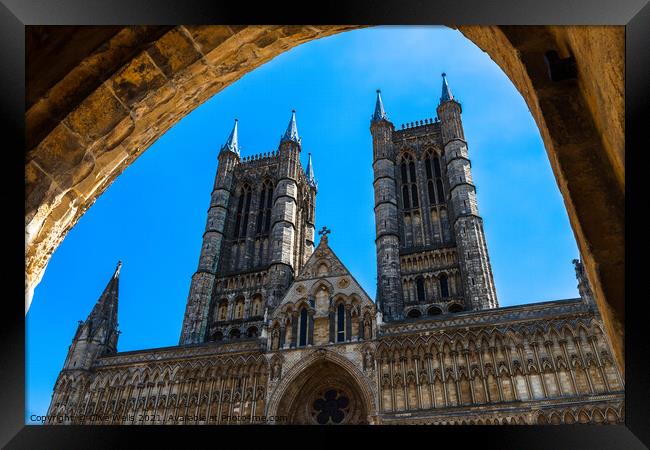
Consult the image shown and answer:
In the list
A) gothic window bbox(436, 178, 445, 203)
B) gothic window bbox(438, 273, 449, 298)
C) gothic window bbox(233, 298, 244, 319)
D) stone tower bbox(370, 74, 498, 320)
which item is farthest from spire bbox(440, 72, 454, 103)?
gothic window bbox(233, 298, 244, 319)

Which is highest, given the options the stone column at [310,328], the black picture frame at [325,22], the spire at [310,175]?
the spire at [310,175]

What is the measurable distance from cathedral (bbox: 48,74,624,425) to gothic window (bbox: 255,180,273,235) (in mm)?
3148

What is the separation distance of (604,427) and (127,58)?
104 inches

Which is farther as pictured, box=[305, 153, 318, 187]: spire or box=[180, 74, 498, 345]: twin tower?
box=[305, 153, 318, 187]: spire

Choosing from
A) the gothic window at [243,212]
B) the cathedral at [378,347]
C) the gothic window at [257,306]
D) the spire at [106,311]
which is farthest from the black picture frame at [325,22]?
the gothic window at [243,212]

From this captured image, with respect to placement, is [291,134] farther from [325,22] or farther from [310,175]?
[325,22]

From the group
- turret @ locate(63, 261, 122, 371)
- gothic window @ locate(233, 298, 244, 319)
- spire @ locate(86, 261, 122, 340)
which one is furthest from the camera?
gothic window @ locate(233, 298, 244, 319)

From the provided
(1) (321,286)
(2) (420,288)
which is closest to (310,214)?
(2) (420,288)

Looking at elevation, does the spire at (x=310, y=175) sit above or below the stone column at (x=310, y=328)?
above

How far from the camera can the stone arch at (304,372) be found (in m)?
17.0

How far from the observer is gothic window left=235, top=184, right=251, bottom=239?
33722 millimetres

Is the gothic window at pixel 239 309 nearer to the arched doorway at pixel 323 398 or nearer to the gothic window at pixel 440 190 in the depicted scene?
the arched doorway at pixel 323 398

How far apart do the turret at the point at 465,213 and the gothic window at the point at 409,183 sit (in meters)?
2.22

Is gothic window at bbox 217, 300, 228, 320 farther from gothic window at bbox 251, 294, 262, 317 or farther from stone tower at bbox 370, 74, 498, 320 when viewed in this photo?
stone tower at bbox 370, 74, 498, 320
